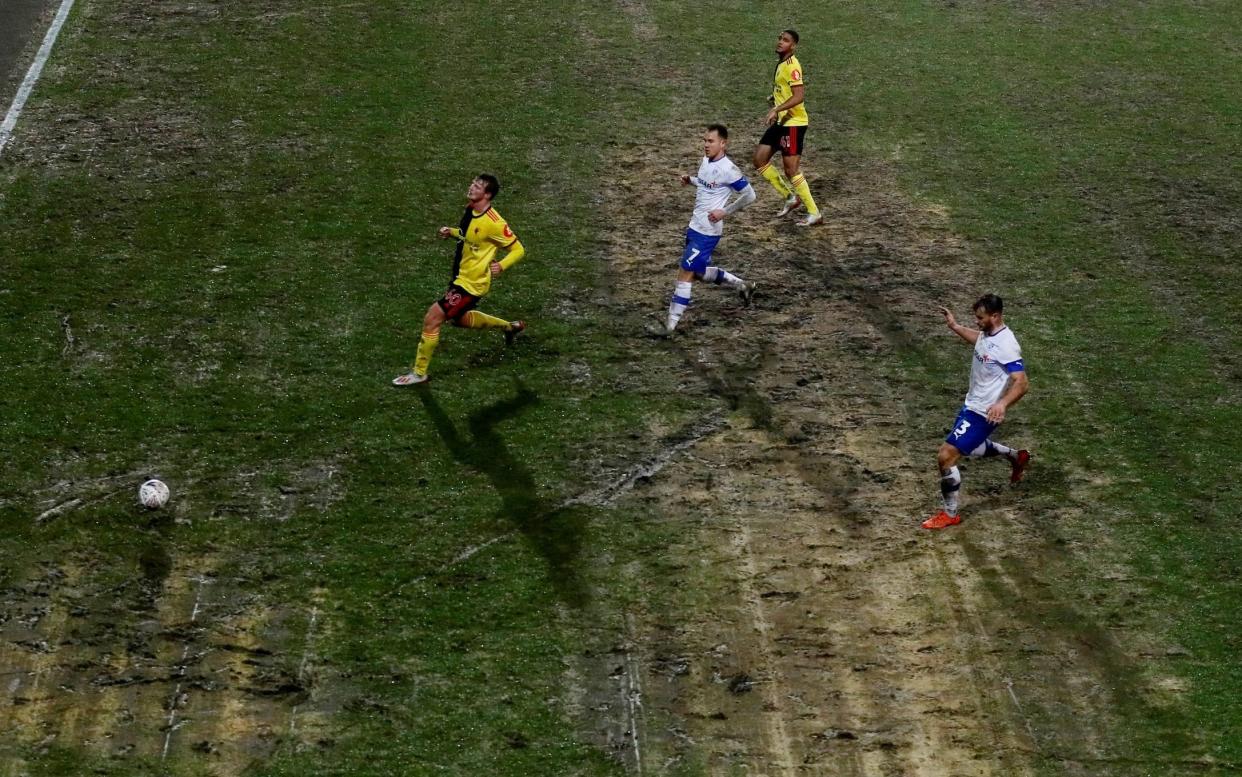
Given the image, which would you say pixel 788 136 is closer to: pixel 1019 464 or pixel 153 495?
pixel 1019 464

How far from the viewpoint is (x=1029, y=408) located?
51.9 ft

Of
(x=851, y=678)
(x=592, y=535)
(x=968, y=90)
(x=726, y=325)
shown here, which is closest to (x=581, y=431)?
(x=592, y=535)

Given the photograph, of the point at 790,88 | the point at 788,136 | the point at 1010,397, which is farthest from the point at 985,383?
the point at 790,88

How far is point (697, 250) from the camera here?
17047 mm

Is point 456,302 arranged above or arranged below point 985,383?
below

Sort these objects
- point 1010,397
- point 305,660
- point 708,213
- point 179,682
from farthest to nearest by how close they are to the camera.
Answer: point 708,213
point 1010,397
point 305,660
point 179,682

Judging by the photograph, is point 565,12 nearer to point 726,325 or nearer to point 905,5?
point 905,5

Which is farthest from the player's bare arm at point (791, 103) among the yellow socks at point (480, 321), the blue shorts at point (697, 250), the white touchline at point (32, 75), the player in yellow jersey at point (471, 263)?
the white touchline at point (32, 75)

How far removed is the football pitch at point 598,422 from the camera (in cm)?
1144

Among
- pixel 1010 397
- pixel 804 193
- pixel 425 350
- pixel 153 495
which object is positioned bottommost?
pixel 153 495

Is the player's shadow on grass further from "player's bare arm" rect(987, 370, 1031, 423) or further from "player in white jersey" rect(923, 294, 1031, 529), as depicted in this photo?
"player's bare arm" rect(987, 370, 1031, 423)

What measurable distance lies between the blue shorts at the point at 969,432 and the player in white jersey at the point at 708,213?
440 cm

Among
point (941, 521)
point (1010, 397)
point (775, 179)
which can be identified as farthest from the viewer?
point (775, 179)

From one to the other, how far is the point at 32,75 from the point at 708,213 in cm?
1270
